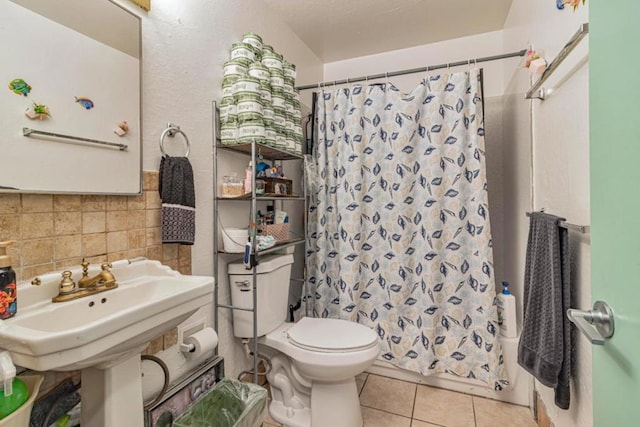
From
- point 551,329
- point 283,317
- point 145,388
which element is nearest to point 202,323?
point 145,388

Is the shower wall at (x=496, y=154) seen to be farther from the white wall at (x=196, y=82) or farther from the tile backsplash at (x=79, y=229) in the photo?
the tile backsplash at (x=79, y=229)

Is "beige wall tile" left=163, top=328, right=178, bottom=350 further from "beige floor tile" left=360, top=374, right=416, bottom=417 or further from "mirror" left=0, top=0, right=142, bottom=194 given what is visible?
"beige floor tile" left=360, top=374, right=416, bottom=417

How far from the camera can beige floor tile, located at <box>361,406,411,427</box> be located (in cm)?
164

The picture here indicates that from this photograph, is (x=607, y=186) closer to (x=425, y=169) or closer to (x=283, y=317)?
(x=425, y=169)

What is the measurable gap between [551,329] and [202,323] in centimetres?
145

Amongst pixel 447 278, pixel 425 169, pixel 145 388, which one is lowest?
pixel 145 388

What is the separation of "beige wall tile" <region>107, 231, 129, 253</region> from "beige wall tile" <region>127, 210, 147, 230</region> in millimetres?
37

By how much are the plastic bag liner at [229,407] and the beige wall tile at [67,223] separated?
777 mm

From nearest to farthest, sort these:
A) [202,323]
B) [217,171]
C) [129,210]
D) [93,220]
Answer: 1. [93,220]
2. [129,210]
3. [202,323]
4. [217,171]

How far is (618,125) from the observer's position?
1.63 ft

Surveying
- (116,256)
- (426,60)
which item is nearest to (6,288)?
(116,256)

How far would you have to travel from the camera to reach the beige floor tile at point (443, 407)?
5.47ft

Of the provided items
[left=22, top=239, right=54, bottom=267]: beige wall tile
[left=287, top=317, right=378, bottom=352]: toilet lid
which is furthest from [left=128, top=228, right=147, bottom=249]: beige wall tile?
[left=287, top=317, right=378, bottom=352]: toilet lid

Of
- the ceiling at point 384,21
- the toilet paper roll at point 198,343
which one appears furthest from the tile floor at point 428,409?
the ceiling at point 384,21
